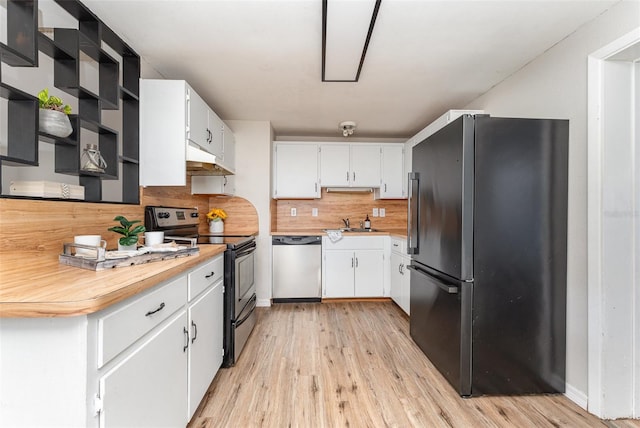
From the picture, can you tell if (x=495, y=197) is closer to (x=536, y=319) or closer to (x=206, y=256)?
(x=536, y=319)

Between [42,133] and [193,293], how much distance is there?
1002 millimetres

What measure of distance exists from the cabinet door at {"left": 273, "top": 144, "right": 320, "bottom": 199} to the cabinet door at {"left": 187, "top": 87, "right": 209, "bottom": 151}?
4.65 ft

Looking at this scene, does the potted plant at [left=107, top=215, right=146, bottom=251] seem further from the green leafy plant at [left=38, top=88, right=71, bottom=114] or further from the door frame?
the door frame

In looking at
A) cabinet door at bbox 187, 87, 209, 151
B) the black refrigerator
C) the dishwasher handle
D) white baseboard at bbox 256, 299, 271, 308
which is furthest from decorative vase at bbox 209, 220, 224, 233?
the black refrigerator

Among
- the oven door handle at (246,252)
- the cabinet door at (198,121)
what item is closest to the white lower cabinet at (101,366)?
the oven door handle at (246,252)

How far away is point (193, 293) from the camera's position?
156cm

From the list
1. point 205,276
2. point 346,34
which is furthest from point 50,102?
point 346,34

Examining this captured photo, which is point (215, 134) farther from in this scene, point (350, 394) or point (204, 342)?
point (350, 394)

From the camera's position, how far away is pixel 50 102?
1.36m

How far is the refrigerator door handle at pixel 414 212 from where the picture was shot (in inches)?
97.7

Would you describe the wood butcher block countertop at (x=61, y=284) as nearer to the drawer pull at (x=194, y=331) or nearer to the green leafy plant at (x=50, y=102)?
the drawer pull at (x=194, y=331)

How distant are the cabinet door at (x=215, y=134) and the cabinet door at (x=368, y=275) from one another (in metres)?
2.02

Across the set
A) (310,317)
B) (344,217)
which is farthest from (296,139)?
(310,317)

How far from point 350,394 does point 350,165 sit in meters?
2.83
